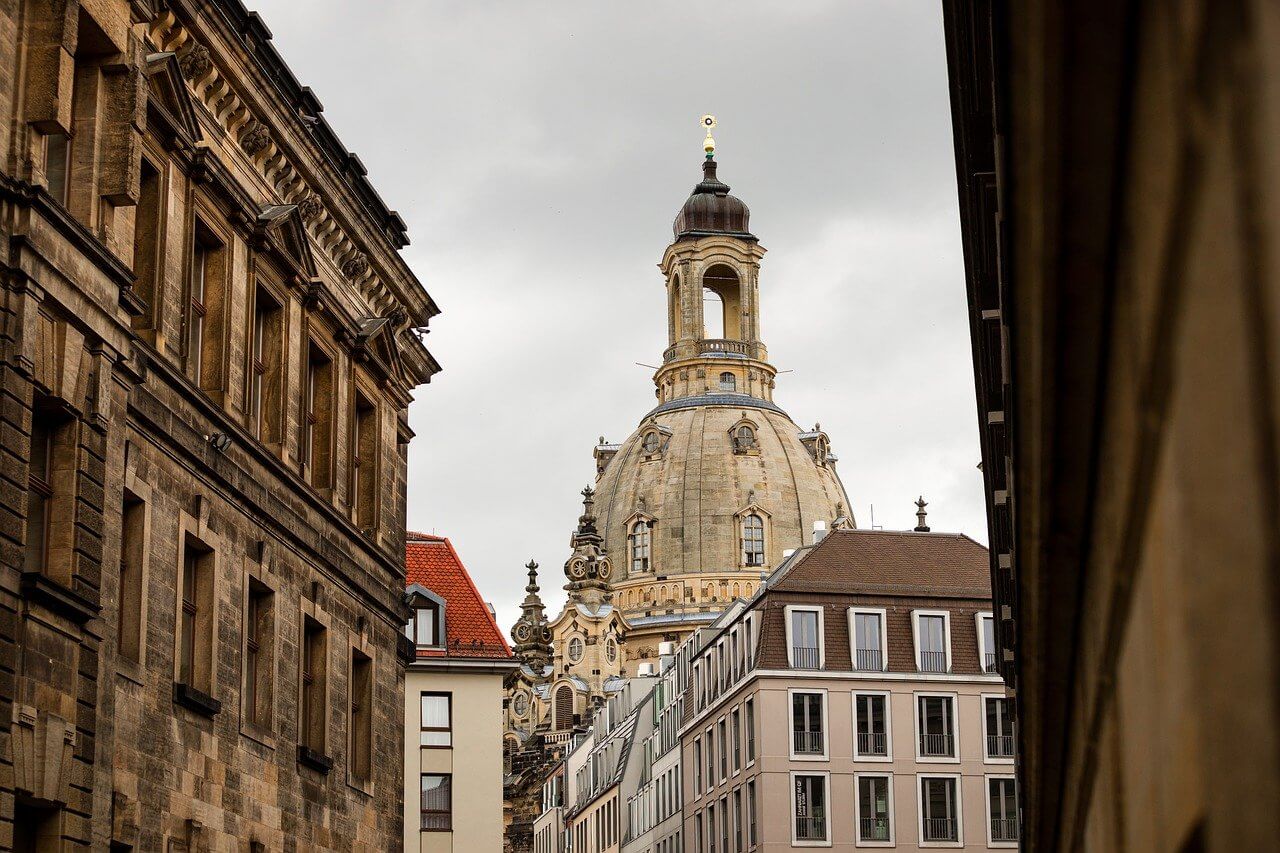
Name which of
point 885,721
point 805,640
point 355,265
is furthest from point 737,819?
point 355,265

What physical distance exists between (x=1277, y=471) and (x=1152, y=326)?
45.2 inches

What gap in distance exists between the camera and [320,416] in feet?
119

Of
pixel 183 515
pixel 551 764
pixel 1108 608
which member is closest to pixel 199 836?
pixel 183 515

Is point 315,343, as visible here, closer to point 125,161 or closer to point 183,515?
point 183,515

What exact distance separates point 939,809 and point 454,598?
77.7 ft

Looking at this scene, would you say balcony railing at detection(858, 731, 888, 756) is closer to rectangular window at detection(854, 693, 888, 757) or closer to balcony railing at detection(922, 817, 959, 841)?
rectangular window at detection(854, 693, 888, 757)

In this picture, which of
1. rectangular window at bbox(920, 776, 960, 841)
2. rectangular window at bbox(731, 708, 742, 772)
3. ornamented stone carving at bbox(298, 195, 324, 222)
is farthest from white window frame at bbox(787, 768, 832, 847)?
ornamented stone carving at bbox(298, 195, 324, 222)

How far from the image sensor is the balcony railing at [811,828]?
7419 centimetres

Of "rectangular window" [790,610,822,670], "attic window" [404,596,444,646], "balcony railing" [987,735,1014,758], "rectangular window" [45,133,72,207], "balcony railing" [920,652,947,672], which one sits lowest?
"balcony railing" [987,735,1014,758]

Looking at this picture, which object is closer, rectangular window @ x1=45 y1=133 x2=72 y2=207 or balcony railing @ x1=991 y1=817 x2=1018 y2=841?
rectangular window @ x1=45 y1=133 x2=72 y2=207

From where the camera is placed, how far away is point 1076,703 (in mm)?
9281

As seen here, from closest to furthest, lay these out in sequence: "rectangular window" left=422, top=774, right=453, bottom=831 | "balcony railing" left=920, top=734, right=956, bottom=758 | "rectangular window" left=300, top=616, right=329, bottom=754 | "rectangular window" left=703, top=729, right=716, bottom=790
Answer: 1. "rectangular window" left=300, top=616, right=329, bottom=754
2. "rectangular window" left=422, top=774, right=453, bottom=831
3. "balcony railing" left=920, top=734, right=956, bottom=758
4. "rectangular window" left=703, top=729, right=716, bottom=790

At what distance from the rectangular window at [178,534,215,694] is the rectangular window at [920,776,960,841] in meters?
50.2

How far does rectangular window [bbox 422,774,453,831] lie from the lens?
56438 mm
